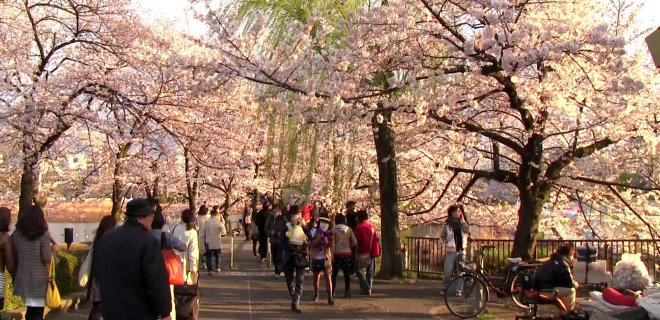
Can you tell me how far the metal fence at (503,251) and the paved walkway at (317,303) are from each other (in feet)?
4.94

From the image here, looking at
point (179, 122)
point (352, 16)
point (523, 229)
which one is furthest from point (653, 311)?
point (179, 122)

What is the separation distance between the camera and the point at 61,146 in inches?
880

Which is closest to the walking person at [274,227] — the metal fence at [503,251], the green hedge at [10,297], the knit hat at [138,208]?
the metal fence at [503,251]

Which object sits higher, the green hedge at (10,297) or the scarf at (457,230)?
the scarf at (457,230)

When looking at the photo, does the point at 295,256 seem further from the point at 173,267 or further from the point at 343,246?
the point at 173,267

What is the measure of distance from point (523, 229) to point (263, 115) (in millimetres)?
5671

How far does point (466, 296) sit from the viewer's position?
9945 mm

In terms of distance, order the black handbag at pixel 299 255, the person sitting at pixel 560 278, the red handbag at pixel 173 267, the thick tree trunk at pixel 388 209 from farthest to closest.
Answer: the thick tree trunk at pixel 388 209, the black handbag at pixel 299 255, the person sitting at pixel 560 278, the red handbag at pixel 173 267

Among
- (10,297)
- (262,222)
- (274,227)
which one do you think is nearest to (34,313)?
(10,297)

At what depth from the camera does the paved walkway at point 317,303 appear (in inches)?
403

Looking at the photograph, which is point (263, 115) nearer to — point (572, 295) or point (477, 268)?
point (477, 268)

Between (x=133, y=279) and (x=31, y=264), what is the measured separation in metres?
3.05

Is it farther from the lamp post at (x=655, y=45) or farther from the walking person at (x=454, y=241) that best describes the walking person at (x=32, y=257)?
the walking person at (x=454, y=241)

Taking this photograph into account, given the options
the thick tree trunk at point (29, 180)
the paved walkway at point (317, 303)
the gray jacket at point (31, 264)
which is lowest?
the paved walkway at point (317, 303)
